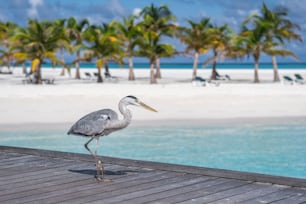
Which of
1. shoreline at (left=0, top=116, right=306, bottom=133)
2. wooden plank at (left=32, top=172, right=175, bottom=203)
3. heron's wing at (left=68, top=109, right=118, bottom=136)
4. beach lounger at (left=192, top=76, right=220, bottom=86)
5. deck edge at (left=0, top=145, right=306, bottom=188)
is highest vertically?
beach lounger at (left=192, top=76, right=220, bottom=86)

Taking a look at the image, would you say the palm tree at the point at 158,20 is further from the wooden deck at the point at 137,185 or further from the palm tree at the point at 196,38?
the wooden deck at the point at 137,185

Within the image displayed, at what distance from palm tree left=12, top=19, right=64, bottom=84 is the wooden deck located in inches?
1262

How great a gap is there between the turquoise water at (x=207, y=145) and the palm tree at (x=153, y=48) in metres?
24.1

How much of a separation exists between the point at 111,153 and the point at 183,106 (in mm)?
9360

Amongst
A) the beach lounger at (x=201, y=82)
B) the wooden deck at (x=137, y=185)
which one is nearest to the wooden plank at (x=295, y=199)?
the wooden deck at (x=137, y=185)

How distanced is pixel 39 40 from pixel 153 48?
8.39m

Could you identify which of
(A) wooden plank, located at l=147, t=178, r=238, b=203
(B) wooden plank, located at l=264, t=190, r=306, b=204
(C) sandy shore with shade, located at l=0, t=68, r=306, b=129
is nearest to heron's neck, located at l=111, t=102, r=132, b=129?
(A) wooden plank, located at l=147, t=178, r=238, b=203

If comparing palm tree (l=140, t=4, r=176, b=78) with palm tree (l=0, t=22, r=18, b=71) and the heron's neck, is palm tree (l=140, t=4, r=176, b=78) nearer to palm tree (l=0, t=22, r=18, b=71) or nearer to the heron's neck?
palm tree (l=0, t=22, r=18, b=71)

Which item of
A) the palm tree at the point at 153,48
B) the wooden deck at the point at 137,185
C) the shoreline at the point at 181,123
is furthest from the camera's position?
the palm tree at the point at 153,48

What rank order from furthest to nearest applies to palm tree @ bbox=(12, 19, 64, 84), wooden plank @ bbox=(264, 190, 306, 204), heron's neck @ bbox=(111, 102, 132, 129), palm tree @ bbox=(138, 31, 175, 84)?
1. palm tree @ bbox=(138, 31, 175, 84)
2. palm tree @ bbox=(12, 19, 64, 84)
3. heron's neck @ bbox=(111, 102, 132, 129)
4. wooden plank @ bbox=(264, 190, 306, 204)

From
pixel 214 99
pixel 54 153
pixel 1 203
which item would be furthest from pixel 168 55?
pixel 1 203

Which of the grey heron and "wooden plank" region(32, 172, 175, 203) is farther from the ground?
the grey heron

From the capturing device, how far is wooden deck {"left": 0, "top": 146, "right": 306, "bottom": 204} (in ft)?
16.4

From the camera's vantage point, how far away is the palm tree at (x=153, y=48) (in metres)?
40.6
